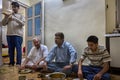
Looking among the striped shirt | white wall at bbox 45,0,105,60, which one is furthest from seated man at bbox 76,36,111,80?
white wall at bbox 45,0,105,60

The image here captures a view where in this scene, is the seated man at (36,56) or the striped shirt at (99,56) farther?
the seated man at (36,56)

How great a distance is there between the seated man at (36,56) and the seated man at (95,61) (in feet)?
3.05

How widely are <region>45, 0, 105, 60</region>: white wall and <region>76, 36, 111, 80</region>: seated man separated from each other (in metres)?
0.79

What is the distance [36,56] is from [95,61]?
1298mm

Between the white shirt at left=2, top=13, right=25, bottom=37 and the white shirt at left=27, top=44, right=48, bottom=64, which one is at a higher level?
the white shirt at left=2, top=13, right=25, bottom=37

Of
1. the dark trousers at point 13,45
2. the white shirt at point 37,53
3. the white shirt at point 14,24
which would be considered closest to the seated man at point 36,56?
the white shirt at point 37,53

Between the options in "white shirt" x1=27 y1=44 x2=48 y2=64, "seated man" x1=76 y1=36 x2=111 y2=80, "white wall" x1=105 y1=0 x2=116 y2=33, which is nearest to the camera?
"seated man" x1=76 y1=36 x2=111 y2=80

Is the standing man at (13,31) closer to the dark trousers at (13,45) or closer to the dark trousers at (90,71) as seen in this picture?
the dark trousers at (13,45)

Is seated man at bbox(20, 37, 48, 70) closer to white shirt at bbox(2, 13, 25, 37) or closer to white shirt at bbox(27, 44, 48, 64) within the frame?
white shirt at bbox(27, 44, 48, 64)

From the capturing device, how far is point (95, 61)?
2195 millimetres

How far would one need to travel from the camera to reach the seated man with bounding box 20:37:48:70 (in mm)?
2902

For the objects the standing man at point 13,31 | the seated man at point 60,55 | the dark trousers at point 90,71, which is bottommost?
the dark trousers at point 90,71

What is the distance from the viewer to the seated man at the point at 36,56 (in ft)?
9.52

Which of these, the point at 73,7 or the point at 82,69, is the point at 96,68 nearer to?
the point at 82,69
